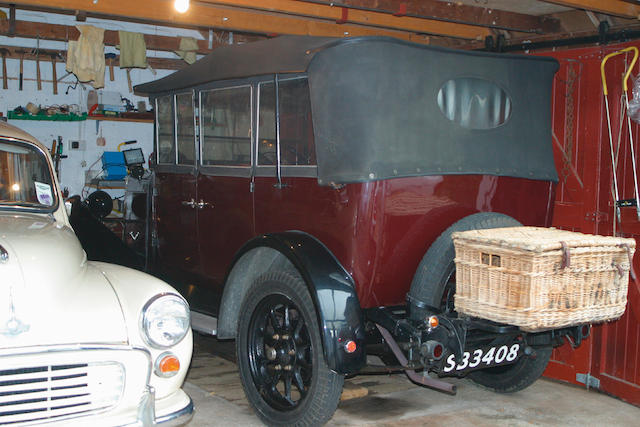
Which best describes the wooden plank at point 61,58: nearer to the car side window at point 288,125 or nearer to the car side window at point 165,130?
the car side window at point 165,130

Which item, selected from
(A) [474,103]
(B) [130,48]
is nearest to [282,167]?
(A) [474,103]

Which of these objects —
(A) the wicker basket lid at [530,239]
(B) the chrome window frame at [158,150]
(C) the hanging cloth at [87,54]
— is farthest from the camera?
(C) the hanging cloth at [87,54]

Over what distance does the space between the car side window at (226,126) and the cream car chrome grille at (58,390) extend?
6.64 feet

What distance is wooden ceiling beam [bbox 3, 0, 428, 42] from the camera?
5590mm

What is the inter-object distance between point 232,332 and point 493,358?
5.75ft

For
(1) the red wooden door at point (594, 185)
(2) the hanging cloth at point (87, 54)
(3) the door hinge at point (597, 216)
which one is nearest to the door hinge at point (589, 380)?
(1) the red wooden door at point (594, 185)

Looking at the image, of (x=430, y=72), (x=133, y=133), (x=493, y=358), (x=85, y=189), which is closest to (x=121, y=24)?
(x=133, y=133)

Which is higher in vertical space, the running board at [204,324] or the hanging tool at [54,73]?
the hanging tool at [54,73]

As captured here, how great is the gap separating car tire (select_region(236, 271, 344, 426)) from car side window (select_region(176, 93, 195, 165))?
1437 mm

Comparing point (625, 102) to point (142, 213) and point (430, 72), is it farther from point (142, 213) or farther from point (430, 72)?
point (142, 213)

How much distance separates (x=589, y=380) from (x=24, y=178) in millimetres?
4159

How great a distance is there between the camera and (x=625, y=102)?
455cm

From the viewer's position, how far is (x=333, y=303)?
11.6 ft

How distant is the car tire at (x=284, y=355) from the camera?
3662 millimetres
